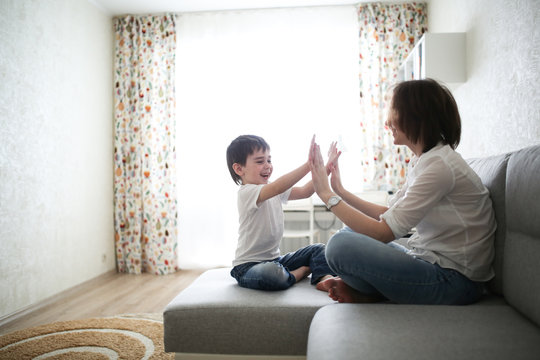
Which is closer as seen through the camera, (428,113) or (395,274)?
(395,274)

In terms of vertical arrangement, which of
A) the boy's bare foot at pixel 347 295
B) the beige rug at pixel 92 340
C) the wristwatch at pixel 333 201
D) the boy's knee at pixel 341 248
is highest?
the wristwatch at pixel 333 201

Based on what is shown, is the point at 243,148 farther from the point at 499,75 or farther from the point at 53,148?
the point at 53,148

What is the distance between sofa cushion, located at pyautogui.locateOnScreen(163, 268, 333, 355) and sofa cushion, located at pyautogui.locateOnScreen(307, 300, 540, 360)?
0.15 m

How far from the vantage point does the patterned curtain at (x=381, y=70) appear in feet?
13.5

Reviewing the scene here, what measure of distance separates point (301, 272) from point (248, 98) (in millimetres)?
2869

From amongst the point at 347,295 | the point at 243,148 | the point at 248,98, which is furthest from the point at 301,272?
the point at 248,98

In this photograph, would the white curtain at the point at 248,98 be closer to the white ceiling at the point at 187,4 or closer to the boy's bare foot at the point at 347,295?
the white ceiling at the point at 187,4

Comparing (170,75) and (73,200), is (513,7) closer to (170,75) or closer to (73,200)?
(170,75)

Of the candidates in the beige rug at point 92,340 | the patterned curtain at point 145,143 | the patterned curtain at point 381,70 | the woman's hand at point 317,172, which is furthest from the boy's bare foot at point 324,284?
the patterned curtain at point 145,143

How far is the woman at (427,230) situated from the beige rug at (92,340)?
1227 mm

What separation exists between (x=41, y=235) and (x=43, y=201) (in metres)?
0.26

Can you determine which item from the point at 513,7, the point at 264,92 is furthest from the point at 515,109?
the point at 264,92

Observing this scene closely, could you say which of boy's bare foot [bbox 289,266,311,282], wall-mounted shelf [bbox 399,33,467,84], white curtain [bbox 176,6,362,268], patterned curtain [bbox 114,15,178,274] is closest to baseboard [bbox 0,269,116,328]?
patterned curtain [bbox 114,15,178,274]

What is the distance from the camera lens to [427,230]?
55.2 inches
